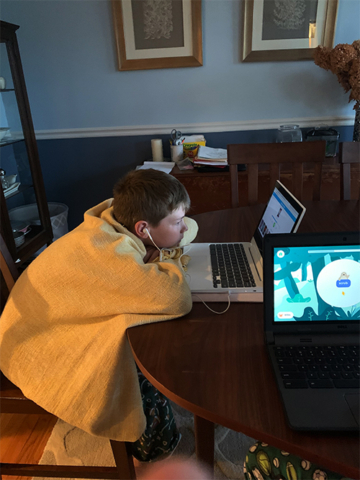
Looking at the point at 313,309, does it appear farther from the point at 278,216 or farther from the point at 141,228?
the point at 141,228

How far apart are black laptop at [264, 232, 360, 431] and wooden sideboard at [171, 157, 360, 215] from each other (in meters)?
1.58

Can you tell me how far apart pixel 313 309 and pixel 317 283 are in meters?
0.06

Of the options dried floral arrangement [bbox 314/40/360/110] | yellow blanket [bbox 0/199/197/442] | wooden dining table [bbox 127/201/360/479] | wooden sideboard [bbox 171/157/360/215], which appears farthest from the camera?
wooden sideboard [bbox 171/157/360/215]

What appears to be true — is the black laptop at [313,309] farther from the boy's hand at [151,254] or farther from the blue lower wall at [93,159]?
the blue lower wall at [93,159]

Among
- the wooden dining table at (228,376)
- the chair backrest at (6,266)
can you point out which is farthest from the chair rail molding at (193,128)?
the wooden dining table at (228,376)

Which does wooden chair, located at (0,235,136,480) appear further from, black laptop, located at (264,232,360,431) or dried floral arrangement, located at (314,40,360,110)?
dried floral arrangement, located at (314,40,360,110)

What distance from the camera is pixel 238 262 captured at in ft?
3.37

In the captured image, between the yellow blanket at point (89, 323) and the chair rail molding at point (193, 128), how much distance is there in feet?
6.06

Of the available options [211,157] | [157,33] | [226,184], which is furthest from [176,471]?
[157,33]

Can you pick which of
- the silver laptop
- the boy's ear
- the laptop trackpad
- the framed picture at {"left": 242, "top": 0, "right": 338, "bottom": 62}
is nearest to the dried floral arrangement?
the framed picture at {"left": 242, "top": 0, "right": 338, "bottom": 62}

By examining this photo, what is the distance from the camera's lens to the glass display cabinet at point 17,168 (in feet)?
6.79

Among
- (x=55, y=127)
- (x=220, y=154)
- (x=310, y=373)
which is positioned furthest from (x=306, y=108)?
(x=310, y=373)

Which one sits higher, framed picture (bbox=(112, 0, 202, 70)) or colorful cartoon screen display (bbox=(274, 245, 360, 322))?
framed picture (bbox=(112, 0, 202, 70))

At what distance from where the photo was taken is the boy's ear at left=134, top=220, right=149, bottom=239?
101 centimetres
